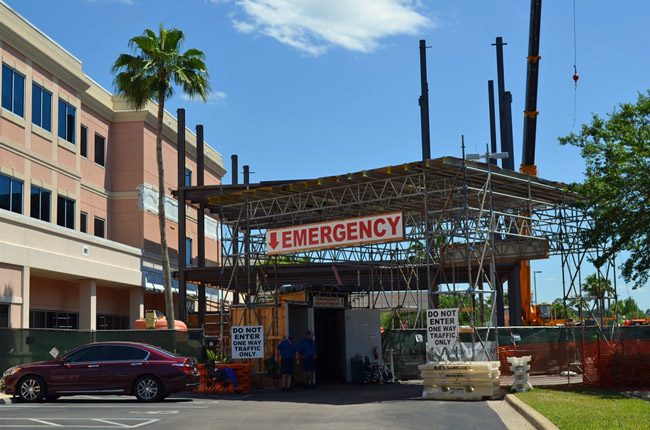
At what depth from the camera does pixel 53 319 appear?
3769 cm

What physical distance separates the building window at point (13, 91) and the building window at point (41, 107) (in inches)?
40.8

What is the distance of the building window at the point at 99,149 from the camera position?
45.5 metres

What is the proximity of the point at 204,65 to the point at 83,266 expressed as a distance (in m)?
9.65

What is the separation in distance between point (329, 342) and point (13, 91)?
15730 mm

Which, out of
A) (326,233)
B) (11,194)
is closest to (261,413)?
(326,233)

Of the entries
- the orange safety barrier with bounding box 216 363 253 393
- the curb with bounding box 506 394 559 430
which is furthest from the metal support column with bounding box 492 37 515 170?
the curb with bounding box 506 394 559 430

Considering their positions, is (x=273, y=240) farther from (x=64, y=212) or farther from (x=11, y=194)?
(x=64, y=212)

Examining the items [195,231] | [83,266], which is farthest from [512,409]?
[195,231]

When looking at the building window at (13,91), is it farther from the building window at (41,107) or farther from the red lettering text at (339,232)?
the red lettering text at (339,232)

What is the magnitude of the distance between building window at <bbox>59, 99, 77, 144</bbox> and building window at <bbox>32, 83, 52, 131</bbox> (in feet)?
4.16

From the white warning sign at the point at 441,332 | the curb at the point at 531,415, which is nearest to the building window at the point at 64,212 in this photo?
the white warning sign at the point at 441,332

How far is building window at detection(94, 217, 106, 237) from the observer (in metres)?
45.1

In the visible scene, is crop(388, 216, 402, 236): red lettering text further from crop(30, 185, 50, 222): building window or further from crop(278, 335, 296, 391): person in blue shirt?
crop(30, 185, 50, 222): building window

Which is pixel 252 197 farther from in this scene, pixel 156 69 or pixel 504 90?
pixel 504 90
